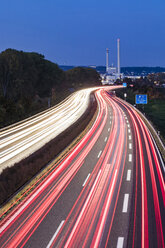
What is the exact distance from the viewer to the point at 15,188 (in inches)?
698

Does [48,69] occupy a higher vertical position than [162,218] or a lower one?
higher

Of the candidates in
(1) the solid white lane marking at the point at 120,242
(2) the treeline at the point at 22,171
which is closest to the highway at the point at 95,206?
(1) the solid white lane marking at the point at 120,242

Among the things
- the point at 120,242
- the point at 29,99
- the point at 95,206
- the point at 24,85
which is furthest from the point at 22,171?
the point at 24,85

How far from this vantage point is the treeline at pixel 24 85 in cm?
5135

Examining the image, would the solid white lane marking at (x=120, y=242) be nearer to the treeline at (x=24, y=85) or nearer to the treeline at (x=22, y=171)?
the treeline at (x=22, y=171)

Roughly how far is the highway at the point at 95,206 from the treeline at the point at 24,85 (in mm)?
25025

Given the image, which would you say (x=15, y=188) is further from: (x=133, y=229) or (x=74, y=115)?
(x=74, y=115)

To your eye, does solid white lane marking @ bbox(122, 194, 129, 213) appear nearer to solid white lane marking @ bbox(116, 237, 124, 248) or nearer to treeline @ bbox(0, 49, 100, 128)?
solid white lane marking @ bbox(116, 237, 124, 248)

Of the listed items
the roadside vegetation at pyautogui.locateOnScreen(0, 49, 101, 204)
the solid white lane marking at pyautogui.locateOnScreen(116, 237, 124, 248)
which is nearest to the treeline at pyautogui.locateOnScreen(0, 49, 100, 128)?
the roadside vegetation at pyautogui.locateOnScreen(0, 49, 101, 204)

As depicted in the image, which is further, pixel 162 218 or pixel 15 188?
pixel 15 188

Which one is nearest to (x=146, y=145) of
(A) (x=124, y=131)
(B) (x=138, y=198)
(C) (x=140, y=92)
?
(A) (x=124, y=131)

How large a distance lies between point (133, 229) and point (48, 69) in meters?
111

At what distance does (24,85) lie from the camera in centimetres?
9012

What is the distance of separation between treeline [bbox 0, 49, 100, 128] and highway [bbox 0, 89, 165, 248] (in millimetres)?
25025
